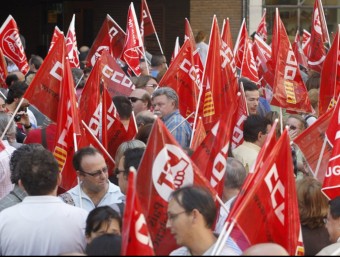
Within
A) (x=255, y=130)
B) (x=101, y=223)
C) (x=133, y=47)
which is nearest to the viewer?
(x=101, y=223)

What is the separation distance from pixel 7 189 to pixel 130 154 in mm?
1257

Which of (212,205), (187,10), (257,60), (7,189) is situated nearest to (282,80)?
(257,60)

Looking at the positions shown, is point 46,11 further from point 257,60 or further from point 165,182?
point 165,182

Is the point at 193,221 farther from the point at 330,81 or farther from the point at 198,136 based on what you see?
the point at 330,81

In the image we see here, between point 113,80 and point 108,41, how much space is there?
3.79m

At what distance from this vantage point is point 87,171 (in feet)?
24.3

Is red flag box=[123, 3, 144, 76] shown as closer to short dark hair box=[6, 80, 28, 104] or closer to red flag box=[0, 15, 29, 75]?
red flag box=[0, 15, 29, 75]

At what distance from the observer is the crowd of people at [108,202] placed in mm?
5422

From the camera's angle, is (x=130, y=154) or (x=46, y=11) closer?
(x=130, y=154)

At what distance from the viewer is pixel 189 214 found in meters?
5.41

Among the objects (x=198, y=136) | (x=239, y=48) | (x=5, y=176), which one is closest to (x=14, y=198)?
(x=5, y=176)

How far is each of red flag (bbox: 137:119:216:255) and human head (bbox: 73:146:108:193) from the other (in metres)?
1.05

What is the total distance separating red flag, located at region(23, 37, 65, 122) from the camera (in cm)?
925

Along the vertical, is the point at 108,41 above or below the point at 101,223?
below
